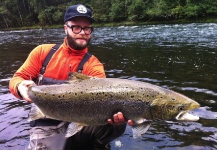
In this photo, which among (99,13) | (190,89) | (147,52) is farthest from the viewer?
(99,13)

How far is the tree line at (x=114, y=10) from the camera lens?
137 ft

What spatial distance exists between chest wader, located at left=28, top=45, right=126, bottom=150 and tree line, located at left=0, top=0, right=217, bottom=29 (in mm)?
38422

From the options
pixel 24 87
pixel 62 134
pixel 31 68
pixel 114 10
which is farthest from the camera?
pixel 114 10

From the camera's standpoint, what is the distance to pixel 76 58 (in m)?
4.52

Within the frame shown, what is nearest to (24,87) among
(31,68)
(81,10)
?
(31,68)

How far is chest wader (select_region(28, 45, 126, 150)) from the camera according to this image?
4.06 m

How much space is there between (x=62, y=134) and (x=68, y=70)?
0.97 metres

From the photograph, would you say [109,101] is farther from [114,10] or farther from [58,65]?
[114,10]

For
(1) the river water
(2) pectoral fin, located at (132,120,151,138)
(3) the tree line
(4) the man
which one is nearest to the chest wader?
(4) the man

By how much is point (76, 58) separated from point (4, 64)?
31.7 ft

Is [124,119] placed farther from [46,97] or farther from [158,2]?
[158,2]

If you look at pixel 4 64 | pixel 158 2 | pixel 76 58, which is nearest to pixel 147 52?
pixel 4 64

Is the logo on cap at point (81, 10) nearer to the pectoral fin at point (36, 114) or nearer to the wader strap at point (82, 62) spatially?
the wader strap at point (82, 62)

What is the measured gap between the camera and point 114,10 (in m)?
51.3
